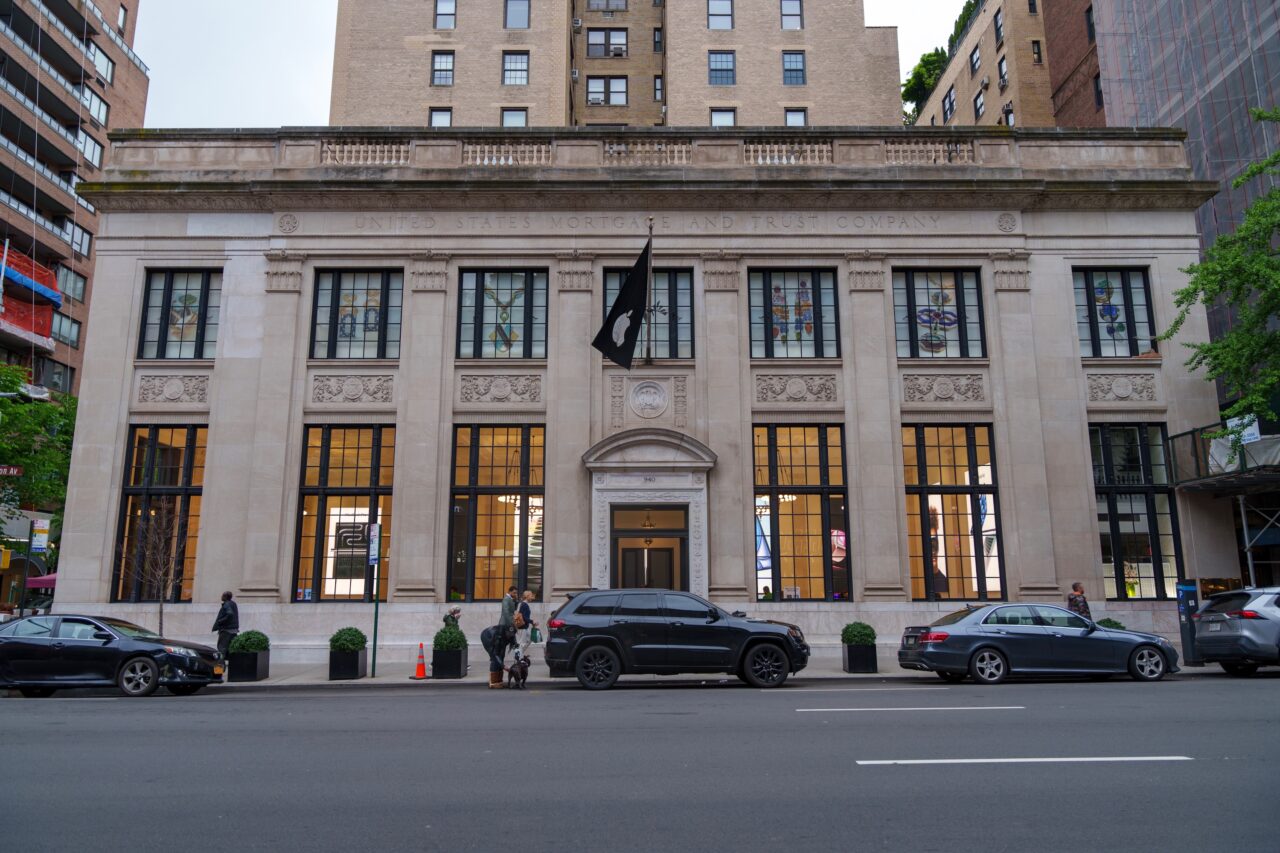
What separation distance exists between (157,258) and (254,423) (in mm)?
5614

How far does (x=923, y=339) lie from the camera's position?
23.9 metres

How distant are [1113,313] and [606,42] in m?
29.0

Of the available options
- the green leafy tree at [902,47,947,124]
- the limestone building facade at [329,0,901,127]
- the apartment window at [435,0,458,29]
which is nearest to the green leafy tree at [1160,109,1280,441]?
the limestone building facade at [329,0,901,127]

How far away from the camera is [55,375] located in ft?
171

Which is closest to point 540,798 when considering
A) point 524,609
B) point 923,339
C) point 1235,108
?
point 524,609

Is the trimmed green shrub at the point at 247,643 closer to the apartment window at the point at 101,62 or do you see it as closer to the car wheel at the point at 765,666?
the car wheel at the point at 765,666

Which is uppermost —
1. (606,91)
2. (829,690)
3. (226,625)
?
(606,91)

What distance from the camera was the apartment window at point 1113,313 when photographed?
938 inches

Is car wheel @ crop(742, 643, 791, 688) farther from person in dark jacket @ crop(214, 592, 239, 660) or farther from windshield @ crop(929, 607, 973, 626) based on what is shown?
person in dark jacket @ crop(214, 592, 239, 660)

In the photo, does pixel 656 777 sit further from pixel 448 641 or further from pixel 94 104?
pixel 94 104

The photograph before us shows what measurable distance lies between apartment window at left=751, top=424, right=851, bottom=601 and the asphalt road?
9502 mm

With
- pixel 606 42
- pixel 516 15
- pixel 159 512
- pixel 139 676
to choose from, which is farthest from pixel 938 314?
pixel 606 42

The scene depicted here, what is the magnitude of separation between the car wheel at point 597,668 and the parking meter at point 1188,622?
1176 cm

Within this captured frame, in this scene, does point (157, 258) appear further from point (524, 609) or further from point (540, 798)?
point (540, 798)
